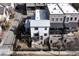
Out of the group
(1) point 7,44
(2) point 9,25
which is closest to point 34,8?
(2) point 9,25

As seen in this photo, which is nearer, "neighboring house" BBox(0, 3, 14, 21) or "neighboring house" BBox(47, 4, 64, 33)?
"neighboring house" BBox(47, 4, 64, 33)

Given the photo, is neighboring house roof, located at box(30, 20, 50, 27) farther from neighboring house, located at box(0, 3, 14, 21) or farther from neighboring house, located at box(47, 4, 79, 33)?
neighboring house, located at box(0, 3, 14, 21)

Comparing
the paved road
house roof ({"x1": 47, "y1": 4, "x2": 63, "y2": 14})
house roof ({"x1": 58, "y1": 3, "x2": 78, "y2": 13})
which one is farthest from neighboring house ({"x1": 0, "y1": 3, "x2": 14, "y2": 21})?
house roof ({"x1": 58, "y1": 3, "x2": 78, "y2": 13})

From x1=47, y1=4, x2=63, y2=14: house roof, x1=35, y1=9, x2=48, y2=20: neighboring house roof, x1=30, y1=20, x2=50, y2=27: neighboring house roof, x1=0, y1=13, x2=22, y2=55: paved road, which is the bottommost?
x1=0, y1=13, x2=22, y2=55: paved road

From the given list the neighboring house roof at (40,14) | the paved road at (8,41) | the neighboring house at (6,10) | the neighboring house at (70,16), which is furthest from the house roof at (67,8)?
the neighboring house at (6,10)

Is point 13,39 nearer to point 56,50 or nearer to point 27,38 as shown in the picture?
point 27,38

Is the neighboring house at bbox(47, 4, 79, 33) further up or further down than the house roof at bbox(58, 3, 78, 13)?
further down

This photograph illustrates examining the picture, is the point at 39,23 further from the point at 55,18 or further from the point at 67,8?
the point at 67,8
